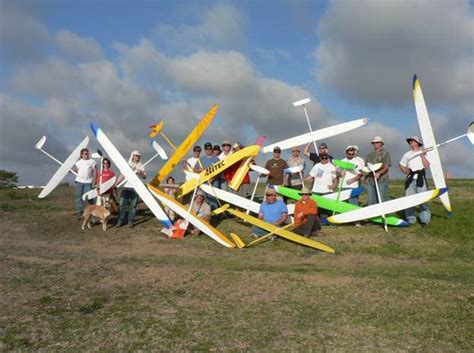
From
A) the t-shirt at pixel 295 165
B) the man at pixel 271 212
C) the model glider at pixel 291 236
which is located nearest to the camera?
the model glider at pixel 291 236

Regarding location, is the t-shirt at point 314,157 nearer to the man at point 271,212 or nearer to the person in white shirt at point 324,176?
the person in white shirt at point 324,176

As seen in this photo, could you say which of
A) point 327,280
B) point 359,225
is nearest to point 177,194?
point 359,225

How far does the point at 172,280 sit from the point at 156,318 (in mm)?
1551

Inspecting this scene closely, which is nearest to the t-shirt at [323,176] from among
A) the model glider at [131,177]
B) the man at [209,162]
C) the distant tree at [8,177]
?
the man at [209,162]

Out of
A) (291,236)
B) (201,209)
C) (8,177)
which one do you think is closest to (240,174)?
(201,209)

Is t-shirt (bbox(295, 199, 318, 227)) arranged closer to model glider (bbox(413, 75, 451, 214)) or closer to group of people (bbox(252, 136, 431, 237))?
group of people (bbox(252, 136, 431, 237))

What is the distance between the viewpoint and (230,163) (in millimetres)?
11688

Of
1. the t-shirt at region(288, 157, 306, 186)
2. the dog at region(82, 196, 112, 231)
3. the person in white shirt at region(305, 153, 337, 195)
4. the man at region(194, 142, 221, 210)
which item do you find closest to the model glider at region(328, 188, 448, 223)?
the person in white shirt at region(305, 153, 337, 195)

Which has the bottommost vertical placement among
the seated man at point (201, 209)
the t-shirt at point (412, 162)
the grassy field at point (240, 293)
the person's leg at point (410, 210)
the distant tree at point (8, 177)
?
the grassy field at point (240, 293)

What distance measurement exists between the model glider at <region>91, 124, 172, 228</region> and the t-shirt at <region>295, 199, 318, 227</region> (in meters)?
3.19

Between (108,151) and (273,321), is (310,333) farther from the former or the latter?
(108,151)

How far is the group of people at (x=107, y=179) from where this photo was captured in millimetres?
11805

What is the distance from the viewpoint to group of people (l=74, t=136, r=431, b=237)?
1056 cm

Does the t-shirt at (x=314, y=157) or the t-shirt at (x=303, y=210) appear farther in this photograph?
the t-shirt at (x=314, y=157)
